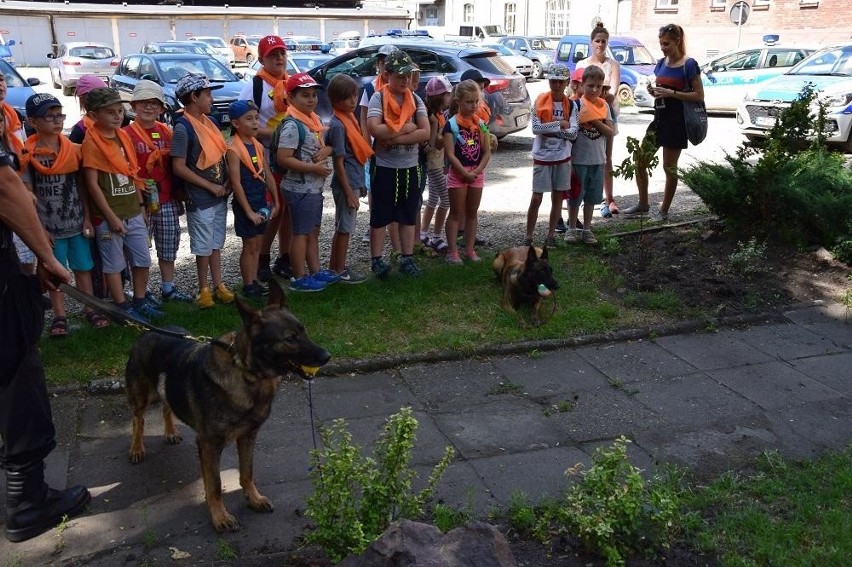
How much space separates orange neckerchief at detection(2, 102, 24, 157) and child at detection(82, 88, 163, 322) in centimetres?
47

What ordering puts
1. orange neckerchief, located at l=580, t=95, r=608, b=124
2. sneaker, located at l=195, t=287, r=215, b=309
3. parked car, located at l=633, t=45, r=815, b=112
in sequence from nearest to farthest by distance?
1. sneaker, located at l=195, t=287, r=215, b=309
2. orange neckerchief, located at l=580, t=95, r=608, b=124
3. parked car, located at l=633, t=45, r=815, b=112

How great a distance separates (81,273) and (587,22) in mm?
45891

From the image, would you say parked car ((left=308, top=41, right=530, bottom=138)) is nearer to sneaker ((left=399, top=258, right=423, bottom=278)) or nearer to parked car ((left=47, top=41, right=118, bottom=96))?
sneaker ((left=399, top=258, right=423, bottom=278))

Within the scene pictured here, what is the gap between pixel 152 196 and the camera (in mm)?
6484

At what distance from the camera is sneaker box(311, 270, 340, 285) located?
23.9ft

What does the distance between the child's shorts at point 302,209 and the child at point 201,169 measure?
56 centimetres

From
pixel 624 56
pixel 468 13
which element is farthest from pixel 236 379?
pixel 468 13

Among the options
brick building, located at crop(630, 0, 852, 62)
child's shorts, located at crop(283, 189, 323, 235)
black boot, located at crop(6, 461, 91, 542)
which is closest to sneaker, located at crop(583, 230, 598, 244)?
child's shorts, located at crop(283, 189, 323, 235)

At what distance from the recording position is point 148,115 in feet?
21.2

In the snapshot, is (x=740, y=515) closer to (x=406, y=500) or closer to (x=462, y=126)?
(x=406, y=500)

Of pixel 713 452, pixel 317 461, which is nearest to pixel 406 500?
pixel 317 461

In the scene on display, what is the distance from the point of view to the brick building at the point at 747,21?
35000mm

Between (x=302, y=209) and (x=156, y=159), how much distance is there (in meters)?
1.30

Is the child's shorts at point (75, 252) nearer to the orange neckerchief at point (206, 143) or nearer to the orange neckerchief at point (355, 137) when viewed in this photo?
the orange neckerchief at point (206, 143)
